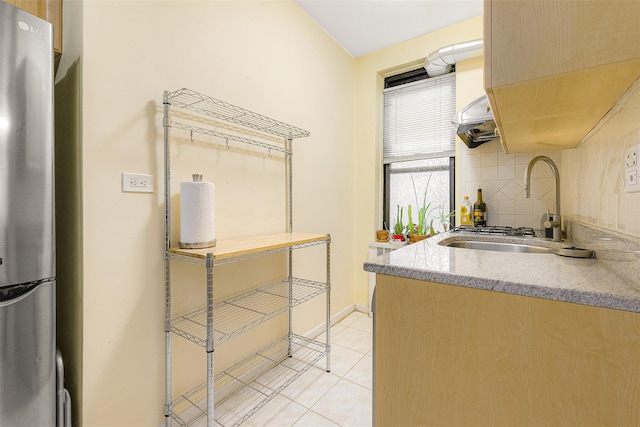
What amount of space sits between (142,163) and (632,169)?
1.70 m

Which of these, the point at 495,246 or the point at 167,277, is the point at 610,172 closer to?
the point at 495,246

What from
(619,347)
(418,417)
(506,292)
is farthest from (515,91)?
(418,417)

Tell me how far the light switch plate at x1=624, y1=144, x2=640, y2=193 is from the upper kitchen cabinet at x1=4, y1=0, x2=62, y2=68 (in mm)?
1877

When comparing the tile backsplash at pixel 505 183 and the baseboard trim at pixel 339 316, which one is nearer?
the tile backsplash at pixel 505 183

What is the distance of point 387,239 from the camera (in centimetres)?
280

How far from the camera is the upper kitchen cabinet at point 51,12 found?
40.1 inches

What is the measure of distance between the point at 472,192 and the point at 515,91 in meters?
1.81

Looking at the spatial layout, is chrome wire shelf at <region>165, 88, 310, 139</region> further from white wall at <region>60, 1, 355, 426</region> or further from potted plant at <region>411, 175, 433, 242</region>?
potted plant at <region>411, 175, 433, 242</region>

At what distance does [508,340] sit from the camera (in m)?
0.71

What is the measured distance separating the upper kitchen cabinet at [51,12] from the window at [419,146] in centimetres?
259

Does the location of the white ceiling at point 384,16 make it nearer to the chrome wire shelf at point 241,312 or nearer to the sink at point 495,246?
the sink at point 495,246

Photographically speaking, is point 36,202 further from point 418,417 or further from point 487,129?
point 487,129

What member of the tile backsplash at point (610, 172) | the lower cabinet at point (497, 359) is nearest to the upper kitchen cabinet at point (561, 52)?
the tile backsplash at point (610, 172)

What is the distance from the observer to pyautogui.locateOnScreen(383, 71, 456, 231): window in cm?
269
